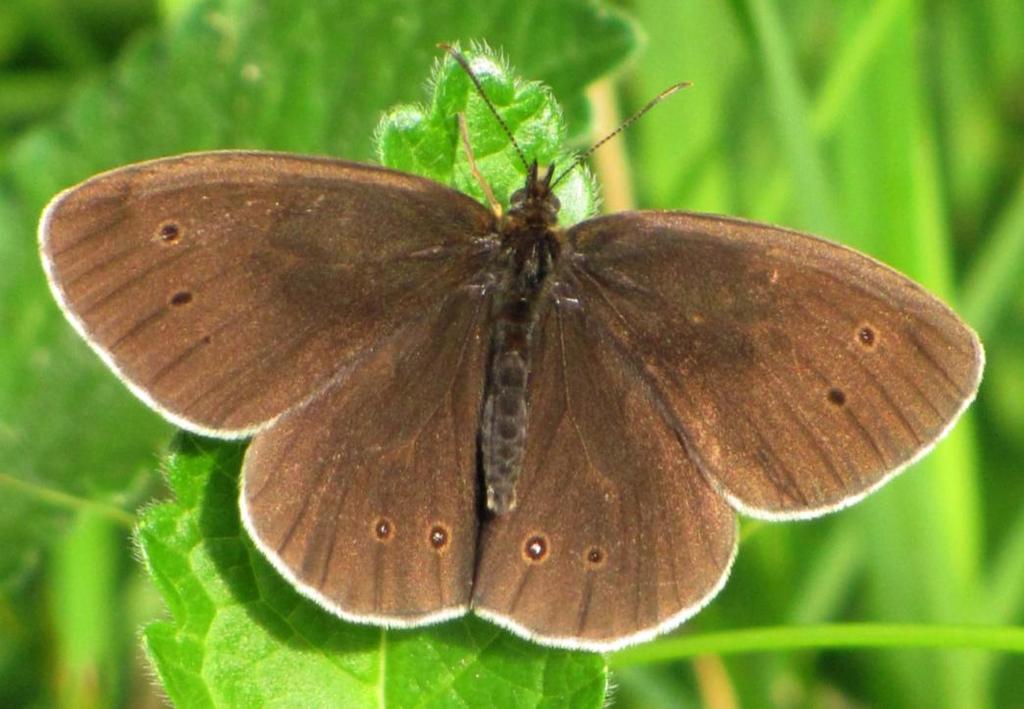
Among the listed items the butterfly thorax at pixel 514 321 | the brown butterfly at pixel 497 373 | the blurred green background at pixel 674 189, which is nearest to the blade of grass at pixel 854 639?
the blurred green background at pixel 674 189

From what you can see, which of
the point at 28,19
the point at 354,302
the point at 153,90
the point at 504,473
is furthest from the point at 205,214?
the point at 28,19

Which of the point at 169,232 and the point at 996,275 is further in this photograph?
the point at 996,275

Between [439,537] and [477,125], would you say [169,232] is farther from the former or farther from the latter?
[439,537]

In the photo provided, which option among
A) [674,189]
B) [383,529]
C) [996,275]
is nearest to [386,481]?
[383,529]

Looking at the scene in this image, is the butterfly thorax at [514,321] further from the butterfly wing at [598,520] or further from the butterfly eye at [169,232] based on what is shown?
the butterfly eye at [169,232]

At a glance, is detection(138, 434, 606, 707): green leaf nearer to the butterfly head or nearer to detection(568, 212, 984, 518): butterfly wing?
detection(568, 212, 984, 518): butterfly wing
